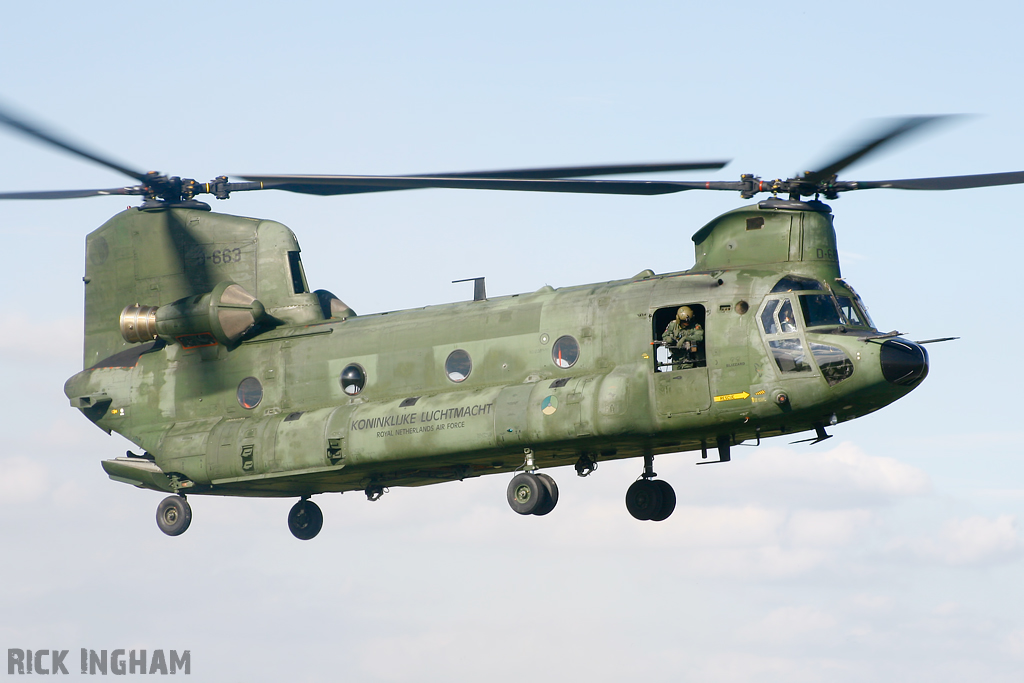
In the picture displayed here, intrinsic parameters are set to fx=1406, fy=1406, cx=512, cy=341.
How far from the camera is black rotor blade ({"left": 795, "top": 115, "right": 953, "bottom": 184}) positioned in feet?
72.4

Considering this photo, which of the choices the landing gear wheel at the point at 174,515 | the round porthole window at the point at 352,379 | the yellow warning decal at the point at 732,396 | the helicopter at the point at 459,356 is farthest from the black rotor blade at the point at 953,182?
the landing gear wheel at the point at 174,515

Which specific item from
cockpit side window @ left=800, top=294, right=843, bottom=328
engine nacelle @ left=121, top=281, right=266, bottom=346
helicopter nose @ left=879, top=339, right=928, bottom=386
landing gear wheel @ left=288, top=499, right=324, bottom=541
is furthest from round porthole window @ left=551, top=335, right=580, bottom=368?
landing gear wheel @ left=288, top=499, right=324, bottom=541

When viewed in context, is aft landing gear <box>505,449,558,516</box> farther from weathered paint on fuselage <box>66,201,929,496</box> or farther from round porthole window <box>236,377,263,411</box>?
round porthole window <box>236,377,263,411</box>

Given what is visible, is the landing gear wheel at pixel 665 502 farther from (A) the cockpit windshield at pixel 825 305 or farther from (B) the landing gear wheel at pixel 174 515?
(B) the landing gear wheel at pixel 174 515

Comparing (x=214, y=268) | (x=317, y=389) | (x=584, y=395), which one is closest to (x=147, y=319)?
(x=214, y=268)

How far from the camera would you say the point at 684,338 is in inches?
961

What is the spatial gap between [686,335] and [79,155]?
42.9 ft

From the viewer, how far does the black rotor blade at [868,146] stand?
2207 cm

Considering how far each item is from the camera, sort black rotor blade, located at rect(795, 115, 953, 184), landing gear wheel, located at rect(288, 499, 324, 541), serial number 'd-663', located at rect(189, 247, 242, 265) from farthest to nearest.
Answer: landing gear wheel, located at rect(288, 499, 324, 541) → serial number 'd-663', located at rect(189, 247, 242, 265) → black rotor blade, located at rect(795, 115, 953, 184)

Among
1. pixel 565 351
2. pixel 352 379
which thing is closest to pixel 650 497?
pixel 565 351

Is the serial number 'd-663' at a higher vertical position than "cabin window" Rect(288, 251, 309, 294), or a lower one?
higher

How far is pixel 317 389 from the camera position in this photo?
92.1ft

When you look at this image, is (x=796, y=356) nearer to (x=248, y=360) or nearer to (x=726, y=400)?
(x=726, y=400)

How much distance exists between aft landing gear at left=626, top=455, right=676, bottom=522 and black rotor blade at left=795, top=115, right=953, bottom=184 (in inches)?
239
